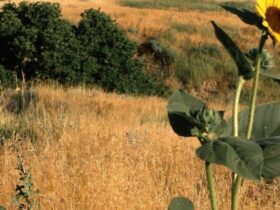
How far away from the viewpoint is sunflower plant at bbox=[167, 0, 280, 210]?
106cm

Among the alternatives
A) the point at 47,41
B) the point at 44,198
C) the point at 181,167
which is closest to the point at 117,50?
the point at 47,41

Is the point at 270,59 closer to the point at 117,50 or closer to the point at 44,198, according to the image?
the point at 44,198

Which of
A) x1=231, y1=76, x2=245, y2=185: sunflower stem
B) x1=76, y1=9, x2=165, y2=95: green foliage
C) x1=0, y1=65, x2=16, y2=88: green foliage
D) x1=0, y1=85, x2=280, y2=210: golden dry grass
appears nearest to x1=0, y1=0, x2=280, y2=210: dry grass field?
x1=0, y1=85, x2=280, y2=210: golden dry grass

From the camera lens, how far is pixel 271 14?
1.14m

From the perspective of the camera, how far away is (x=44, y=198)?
4.43m

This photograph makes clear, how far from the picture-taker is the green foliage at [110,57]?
18156mm

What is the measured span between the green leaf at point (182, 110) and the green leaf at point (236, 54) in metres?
0.14

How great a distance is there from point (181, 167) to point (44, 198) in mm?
1781

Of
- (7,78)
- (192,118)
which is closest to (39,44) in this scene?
(7,78)

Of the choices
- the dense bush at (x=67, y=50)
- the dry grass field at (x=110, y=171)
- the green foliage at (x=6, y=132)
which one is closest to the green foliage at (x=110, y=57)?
the dense bush at (x=67, y=50)

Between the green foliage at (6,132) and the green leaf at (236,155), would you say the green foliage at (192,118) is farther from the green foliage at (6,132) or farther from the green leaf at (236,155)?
the green foliage at (6,132)

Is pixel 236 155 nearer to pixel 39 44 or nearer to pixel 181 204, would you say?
pixel 181 204

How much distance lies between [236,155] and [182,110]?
22 cm

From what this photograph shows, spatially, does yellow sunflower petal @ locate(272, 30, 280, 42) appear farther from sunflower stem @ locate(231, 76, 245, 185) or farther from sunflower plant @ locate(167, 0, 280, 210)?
sunflower stem @ locate(231, 76, 245, 185)
